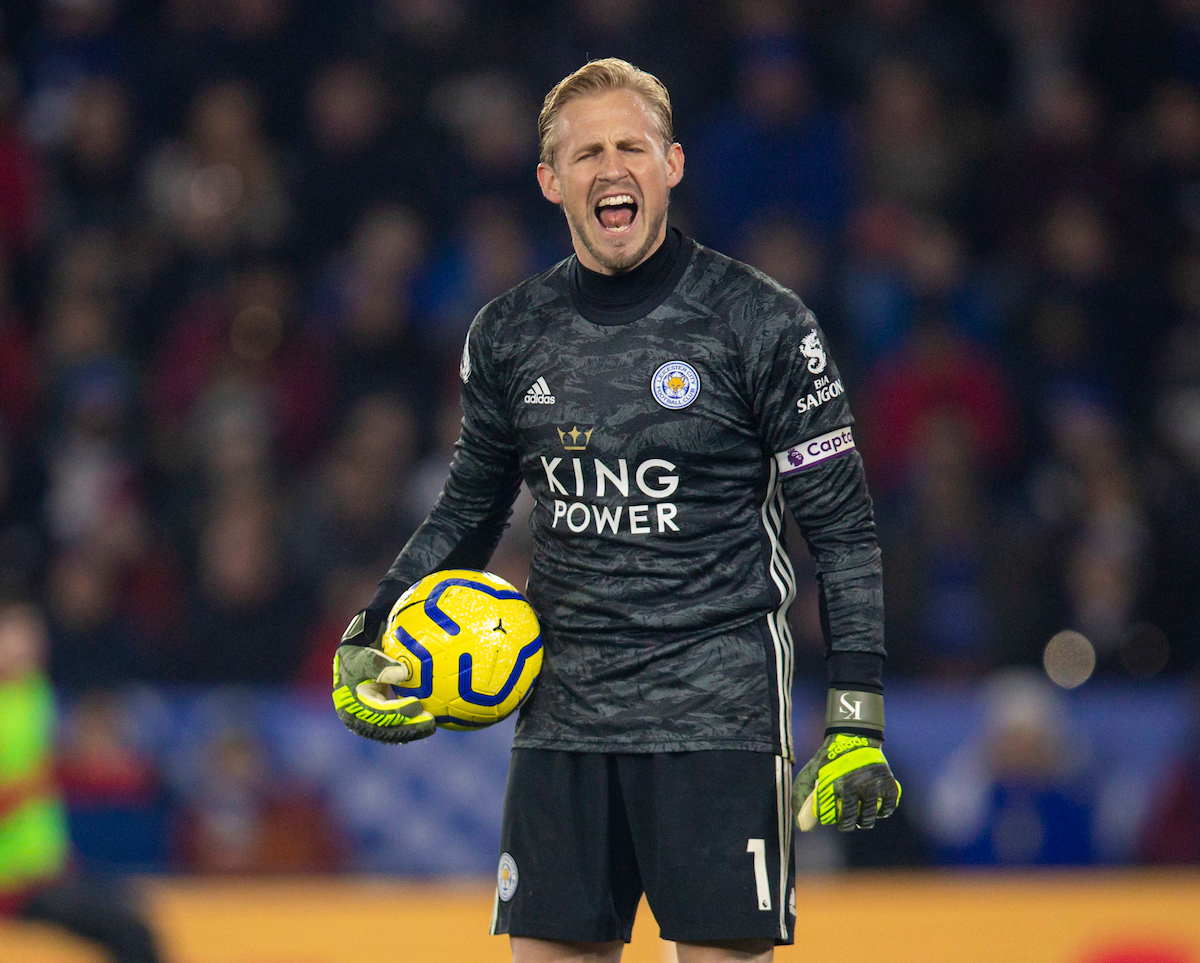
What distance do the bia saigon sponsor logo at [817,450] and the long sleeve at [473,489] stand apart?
617 millimetres

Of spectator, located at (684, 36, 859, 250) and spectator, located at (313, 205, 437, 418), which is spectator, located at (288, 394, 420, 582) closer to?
spectator, located at (313, 205, 437, 418)

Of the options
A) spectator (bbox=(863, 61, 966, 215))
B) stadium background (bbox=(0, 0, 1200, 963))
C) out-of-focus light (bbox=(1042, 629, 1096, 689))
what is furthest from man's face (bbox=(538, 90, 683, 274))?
spectator (bbox=(863, 61, 966, 215))

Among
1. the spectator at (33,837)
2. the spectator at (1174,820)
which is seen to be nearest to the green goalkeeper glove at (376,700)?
the spectator at (33,837)

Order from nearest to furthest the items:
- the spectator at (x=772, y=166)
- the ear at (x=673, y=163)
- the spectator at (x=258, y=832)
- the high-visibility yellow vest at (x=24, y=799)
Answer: the ear at (x=673, y=163) → the high-visibility yellow vest at (x=24, y=799) → the spectator at (x=258, y=832) → the spectator at (x=772, y=166)

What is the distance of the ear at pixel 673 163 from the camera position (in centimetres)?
350

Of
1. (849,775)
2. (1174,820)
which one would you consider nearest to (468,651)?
(849,775)

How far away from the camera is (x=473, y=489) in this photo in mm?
3713

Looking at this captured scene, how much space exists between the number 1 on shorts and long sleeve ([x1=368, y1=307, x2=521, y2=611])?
0.92 metres

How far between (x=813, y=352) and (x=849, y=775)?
31.6 inches

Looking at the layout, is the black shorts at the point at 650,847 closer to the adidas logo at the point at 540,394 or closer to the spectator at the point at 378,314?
the adidas logo at the point at 540,394

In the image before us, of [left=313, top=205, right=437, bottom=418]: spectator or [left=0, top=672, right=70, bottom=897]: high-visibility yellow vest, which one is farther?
[left=313, top=205, right=437, bottom=418]: spectator

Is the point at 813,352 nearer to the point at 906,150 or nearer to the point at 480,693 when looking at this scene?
the point at 480,693

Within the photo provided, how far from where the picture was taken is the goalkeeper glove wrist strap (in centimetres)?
324

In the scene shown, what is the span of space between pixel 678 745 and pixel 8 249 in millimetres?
7619
